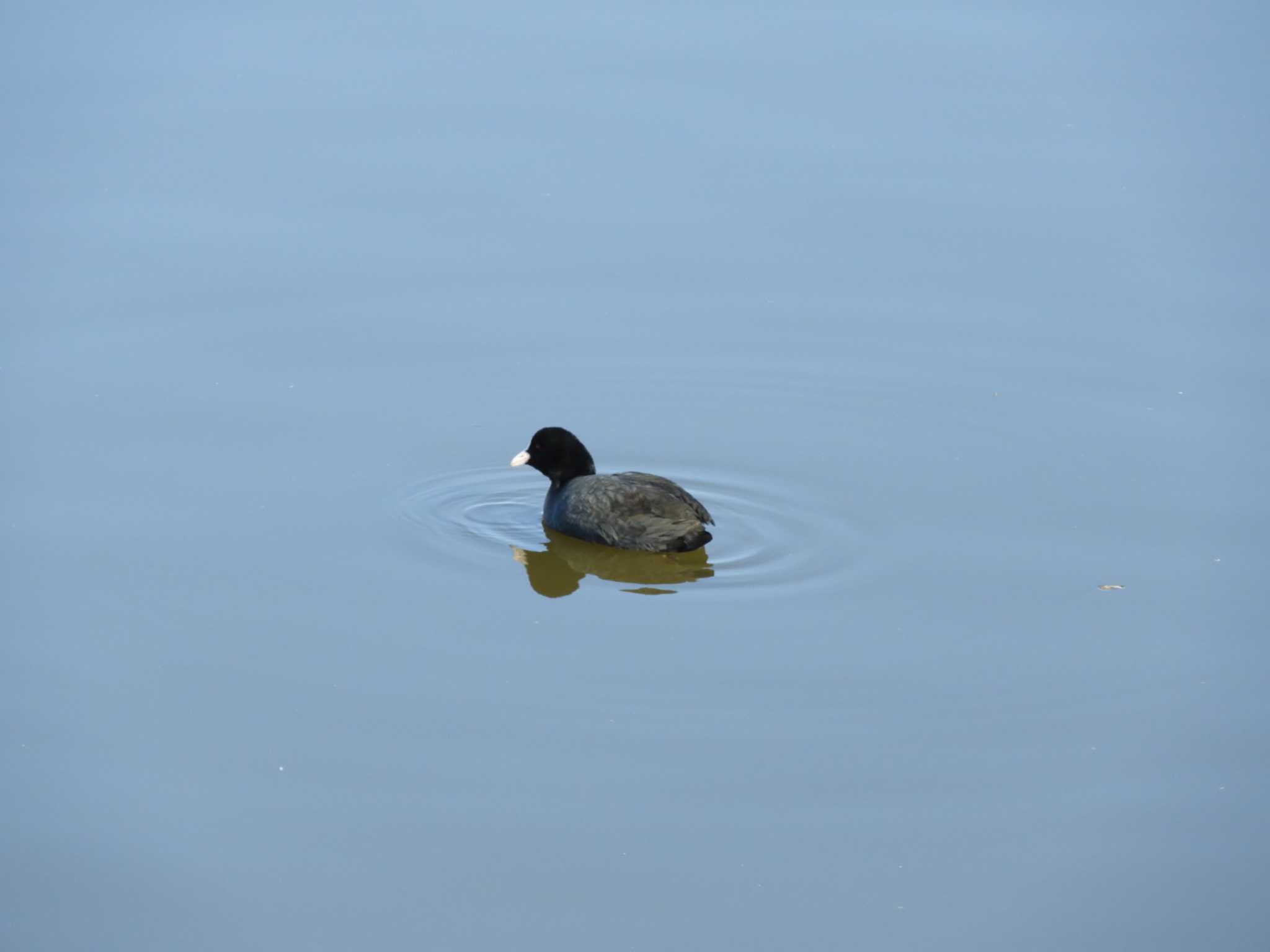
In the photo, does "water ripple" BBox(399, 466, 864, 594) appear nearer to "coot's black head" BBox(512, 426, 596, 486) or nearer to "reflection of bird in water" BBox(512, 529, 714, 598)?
"reflection of bird in water" BBox(512, 529, 714, 598)

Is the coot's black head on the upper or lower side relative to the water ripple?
upper

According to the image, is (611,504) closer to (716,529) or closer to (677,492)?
(677,492)

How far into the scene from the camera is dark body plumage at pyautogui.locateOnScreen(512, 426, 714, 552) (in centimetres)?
1071

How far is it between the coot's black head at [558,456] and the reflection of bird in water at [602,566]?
1.24ft

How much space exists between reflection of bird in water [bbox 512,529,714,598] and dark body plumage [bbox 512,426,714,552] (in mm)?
61

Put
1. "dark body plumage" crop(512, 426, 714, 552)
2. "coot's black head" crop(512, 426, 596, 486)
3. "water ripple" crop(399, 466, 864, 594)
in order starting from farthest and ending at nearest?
"coot's black head" crop(512, 426, 596, 486), "dark body plumage" crop(512, 426, 714, 552), "water ripple" crop(399, 466, 864, 594)

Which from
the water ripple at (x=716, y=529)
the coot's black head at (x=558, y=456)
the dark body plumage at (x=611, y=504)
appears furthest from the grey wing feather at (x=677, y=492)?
the coot's black head at (x=558, y=456)

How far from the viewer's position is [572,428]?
1206 cm

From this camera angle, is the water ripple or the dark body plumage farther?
the dark body plumage

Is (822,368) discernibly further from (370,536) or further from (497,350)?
(370,536)

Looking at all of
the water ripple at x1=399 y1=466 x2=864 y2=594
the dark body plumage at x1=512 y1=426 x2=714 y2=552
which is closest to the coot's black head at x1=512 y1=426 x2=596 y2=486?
the dark body plumage at x1=512 y1=426 x2=714 y2=552

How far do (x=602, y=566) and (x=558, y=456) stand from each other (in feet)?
2.56

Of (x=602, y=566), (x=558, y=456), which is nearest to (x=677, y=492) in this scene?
(x=602, y=566)

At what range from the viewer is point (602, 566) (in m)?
11.0
